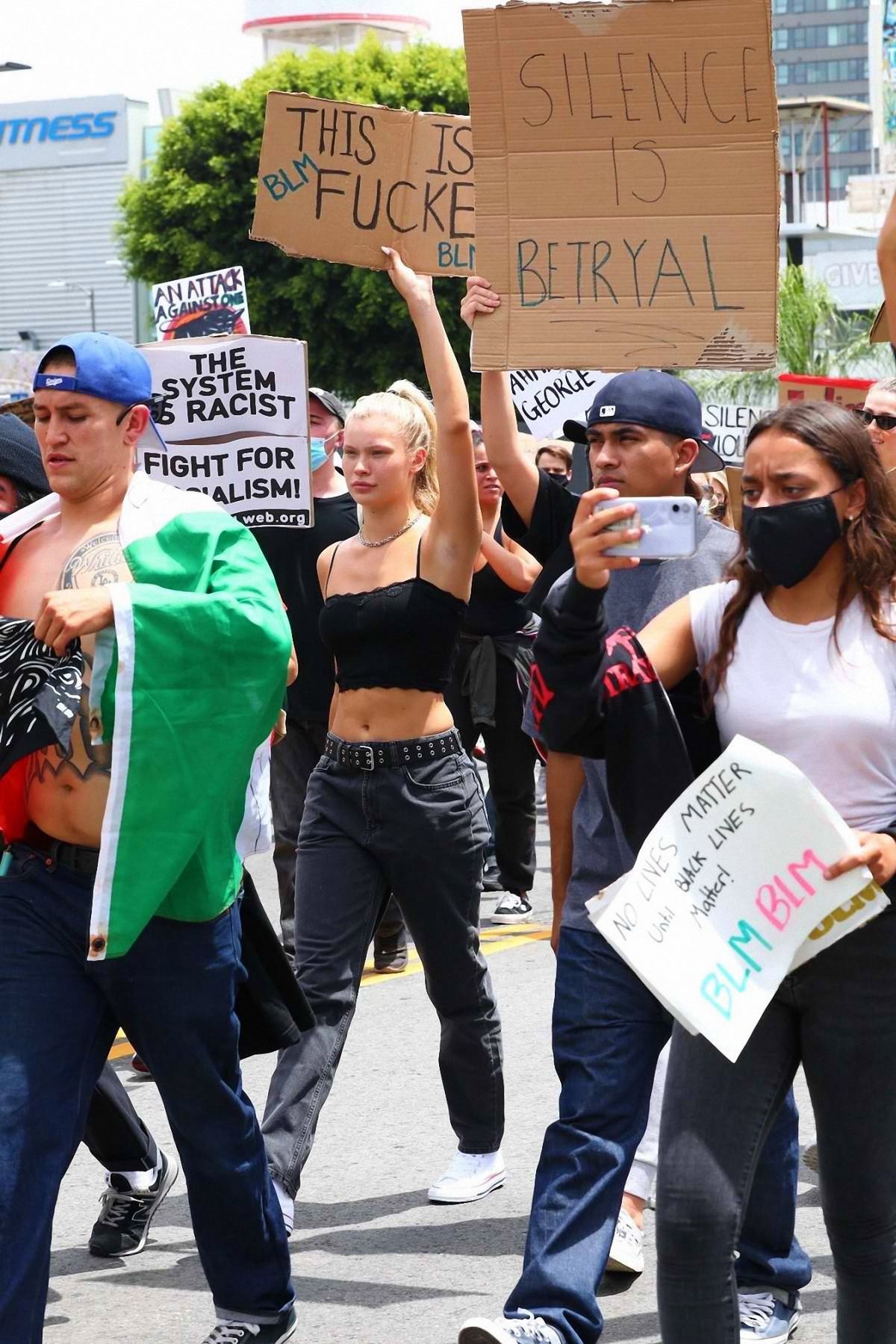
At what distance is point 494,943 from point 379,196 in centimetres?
438

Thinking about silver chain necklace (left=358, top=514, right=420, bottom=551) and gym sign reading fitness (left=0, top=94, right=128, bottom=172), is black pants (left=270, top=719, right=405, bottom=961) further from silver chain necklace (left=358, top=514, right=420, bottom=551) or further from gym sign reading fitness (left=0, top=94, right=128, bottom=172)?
gym sign reading fitness (left=0, top=94, right=128, bottom=172)

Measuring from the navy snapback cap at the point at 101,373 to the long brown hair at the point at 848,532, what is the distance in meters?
1.28

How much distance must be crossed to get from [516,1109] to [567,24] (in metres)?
3.35

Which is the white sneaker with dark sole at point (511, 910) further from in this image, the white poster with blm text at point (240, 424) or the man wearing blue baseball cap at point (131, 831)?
the man wearing blue baseball cap at point (131, 831)

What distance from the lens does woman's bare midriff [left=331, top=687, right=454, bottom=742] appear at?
17.4 feet

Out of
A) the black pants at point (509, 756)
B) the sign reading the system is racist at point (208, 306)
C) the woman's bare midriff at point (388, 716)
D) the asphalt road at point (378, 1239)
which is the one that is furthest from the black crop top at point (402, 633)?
the sign reading the system is racist at point (208, 306)

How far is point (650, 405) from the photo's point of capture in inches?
166

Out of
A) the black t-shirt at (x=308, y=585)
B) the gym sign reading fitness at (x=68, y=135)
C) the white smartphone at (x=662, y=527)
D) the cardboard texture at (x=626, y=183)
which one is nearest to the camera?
the white smartphone at (x=662, y=527)

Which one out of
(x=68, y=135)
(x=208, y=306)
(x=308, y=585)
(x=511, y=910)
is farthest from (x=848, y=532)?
(x=68, y=135)

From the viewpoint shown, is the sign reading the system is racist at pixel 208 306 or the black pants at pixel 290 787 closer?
the black pants at pixel 290 787

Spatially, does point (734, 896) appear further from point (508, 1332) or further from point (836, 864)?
point (508, 1332)

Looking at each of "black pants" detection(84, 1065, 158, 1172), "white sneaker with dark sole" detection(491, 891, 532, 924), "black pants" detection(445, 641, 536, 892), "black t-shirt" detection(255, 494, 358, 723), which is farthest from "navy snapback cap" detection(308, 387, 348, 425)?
"black pants" detection(84, 1065, 158, 1172)

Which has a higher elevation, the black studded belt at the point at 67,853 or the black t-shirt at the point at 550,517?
the black t-shirt at the point at 550,517

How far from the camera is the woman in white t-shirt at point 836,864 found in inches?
128
